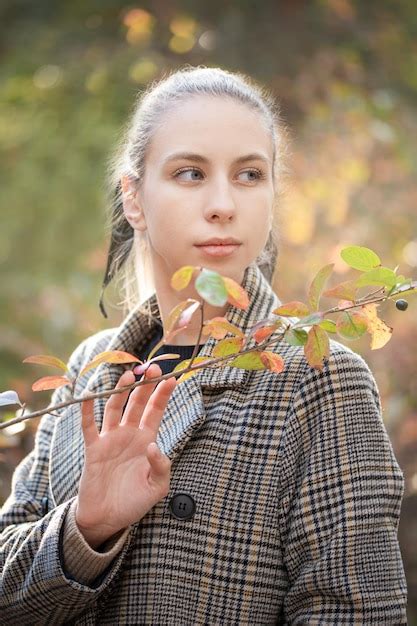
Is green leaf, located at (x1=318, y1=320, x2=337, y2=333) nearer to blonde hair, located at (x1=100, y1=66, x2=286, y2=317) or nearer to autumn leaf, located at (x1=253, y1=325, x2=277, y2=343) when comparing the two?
autumn leaf, located at (x1=253, y1=325, x2=277, y2=343)

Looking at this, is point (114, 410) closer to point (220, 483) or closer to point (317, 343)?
point (220, 483)

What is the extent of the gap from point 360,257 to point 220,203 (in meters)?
0.43

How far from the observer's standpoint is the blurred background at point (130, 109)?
529 centimetres

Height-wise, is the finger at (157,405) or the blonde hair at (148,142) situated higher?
the blonde hair at (148,142)

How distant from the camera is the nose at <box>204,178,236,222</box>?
1.91 m

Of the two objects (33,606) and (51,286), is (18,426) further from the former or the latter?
(51,286)

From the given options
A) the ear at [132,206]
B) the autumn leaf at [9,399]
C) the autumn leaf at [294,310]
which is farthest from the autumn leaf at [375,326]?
the ear at [132,206]

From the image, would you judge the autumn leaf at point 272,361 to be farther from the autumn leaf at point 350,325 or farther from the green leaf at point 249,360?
the autumn leaf at point 350,325

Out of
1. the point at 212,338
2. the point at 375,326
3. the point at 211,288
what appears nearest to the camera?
the point at 211,288

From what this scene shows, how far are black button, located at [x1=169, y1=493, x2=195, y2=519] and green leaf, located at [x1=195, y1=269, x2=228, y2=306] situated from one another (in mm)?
647

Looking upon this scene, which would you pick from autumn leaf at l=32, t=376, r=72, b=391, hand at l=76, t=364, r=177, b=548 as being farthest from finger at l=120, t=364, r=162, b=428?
autumn leaf at l=32, t=376, r=72, b=391

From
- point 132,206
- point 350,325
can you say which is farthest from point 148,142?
point 350,325

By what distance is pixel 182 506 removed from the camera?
1.89 meters

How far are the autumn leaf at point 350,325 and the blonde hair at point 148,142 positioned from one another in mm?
661
